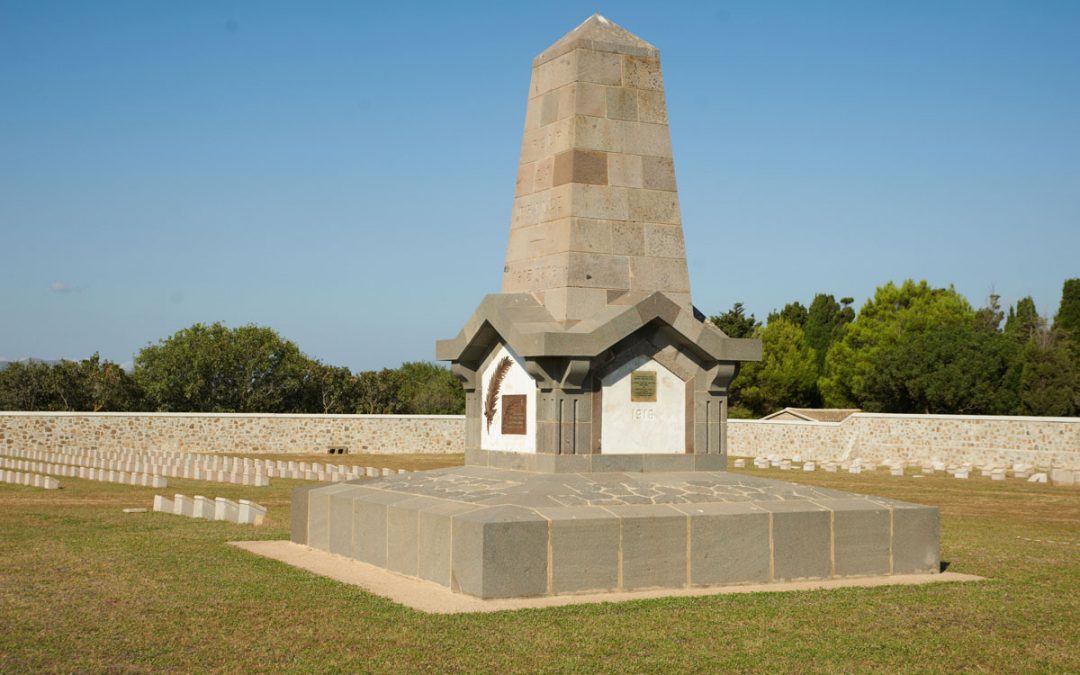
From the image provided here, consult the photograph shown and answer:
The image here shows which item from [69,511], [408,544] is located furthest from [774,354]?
[408,544]

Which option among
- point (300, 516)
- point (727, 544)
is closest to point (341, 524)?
point (300, 516)

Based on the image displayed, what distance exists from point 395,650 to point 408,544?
10.4 feet

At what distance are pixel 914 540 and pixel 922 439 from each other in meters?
27.5

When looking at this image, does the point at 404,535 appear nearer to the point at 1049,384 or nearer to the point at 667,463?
the point at 667,463

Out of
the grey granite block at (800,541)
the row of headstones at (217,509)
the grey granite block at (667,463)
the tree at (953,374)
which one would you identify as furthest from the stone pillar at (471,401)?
the tree at (953,374)

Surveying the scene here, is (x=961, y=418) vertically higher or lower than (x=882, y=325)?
lower

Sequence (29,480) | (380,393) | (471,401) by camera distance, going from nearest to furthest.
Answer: (471,401), (29,480), (380,393)

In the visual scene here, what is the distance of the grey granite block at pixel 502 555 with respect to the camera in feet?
31.4

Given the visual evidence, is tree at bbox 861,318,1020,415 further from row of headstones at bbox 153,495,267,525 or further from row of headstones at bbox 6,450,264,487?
row of headstones at bbox 153,495,267,525

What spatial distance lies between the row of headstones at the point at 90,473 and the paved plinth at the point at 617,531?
1402cm

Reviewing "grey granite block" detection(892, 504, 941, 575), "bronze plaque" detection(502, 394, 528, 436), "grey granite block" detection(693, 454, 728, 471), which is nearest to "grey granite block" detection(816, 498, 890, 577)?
"grey granite block" detection(892, 504, 941, 575)

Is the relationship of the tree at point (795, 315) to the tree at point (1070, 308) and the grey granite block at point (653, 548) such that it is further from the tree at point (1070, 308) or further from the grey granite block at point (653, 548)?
the grey granite block at point (653, 548)

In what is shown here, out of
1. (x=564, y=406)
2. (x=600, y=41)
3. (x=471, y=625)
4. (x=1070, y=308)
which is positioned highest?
(x=1070, y=308)

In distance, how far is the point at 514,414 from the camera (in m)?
12.6
